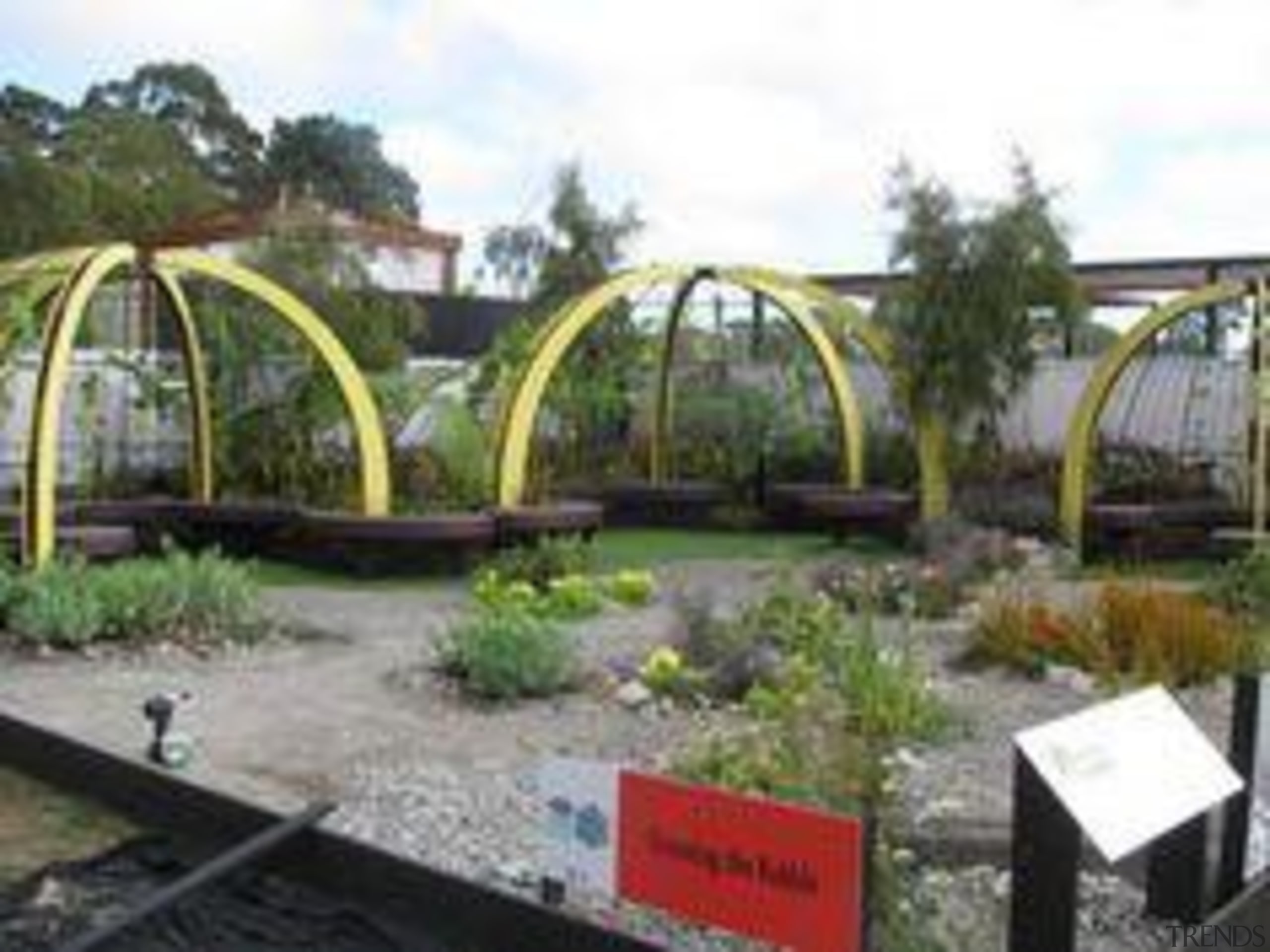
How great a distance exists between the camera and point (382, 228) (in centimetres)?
3306

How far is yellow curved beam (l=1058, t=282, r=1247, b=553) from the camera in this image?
15.2m

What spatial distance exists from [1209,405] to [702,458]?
14.6 feet

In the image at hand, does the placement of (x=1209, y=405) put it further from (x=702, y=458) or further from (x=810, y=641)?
(x=810, y=641)

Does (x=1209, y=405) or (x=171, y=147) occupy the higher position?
(x=171, y=147)

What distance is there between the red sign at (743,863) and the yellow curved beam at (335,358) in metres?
9.59

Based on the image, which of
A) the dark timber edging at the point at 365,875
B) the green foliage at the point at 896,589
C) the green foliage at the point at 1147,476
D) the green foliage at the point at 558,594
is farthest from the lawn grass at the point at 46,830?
the green foliage at the point at 1147,476

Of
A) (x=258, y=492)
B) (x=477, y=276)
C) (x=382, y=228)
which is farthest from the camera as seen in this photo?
(x=382, y=228)

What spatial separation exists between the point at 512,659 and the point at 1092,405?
8.24 m

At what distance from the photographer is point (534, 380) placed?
1492 cm

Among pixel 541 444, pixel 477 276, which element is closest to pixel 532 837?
pixel 541 444

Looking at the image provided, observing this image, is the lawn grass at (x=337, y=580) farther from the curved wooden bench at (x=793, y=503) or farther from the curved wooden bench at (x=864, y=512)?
the curved wooden bench at (x=793, y=503)

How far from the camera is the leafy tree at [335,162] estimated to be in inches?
2432

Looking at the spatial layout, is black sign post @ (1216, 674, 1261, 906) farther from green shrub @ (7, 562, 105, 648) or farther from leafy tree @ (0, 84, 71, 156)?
leafy tree @ (0, 84, 71, 156)

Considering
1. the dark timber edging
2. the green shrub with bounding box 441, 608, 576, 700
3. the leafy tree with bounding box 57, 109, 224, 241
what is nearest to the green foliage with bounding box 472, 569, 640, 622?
the green shrub with bounding box 441, 608, 576, 700
